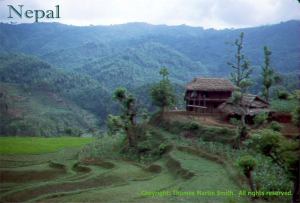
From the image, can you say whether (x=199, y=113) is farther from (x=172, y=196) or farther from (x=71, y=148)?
(x=172, y=196)

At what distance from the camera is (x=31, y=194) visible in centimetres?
2184

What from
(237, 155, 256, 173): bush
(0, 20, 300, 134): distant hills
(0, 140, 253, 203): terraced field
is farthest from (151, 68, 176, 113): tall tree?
(0, 20, 300, 134): distant hills

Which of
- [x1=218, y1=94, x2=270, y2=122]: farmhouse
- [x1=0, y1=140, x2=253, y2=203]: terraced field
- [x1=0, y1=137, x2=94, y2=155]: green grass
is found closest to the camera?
[x1=0, y1=140, x2=253, y2=203]: terraced field

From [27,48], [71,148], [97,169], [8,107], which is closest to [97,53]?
[27,48]

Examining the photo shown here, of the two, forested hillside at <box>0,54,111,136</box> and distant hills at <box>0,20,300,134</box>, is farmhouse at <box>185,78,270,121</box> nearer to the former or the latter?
forested hillside at <box>0,54,111,136</box>

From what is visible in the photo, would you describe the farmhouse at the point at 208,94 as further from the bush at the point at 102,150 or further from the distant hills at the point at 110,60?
the distant hills at the point at 110,60

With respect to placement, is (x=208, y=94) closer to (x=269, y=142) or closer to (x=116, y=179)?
(x=116, y=179)

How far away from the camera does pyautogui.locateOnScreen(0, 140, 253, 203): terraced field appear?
763 inches

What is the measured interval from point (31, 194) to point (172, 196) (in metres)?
8.02

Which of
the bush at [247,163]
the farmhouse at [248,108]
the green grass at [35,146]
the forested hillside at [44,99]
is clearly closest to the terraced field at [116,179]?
the bush at [247,163]

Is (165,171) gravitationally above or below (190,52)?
below

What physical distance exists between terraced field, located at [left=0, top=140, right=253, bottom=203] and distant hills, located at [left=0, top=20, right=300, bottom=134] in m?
45.0

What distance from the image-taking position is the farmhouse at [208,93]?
126 feet

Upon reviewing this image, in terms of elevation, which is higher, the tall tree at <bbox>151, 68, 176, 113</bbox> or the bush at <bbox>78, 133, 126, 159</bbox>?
the tall tree at <bbox>151, 68, 176, 113</bbox>
